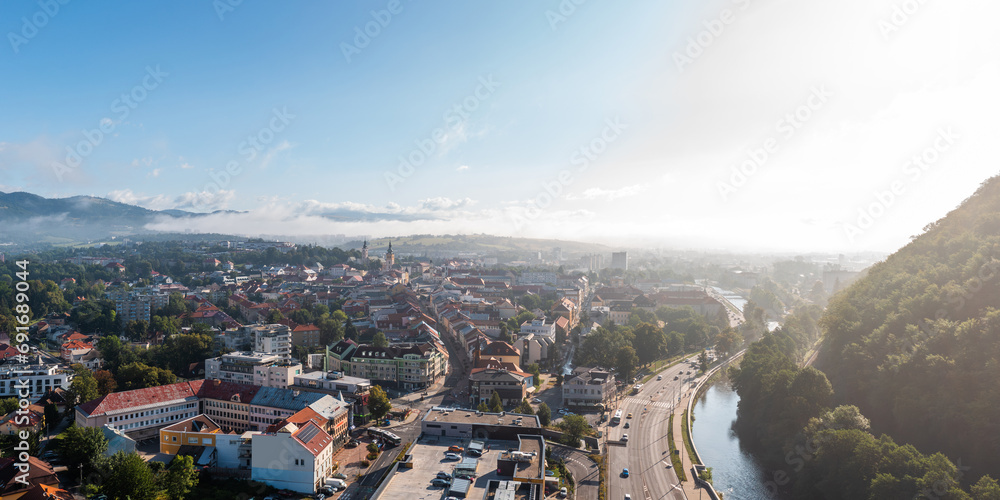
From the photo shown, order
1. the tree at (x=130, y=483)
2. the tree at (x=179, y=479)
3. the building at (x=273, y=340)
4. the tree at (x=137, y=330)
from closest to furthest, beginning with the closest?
the tree at (x=130, y=483) → the tree at (x=179, y=479) → the building at (x=273, y=340) → the tree at (x=137, y=330)

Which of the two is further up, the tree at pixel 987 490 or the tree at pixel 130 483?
the tree at pixel 987 490

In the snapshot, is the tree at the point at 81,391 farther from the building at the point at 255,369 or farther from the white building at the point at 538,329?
the white building at the point at 538,329

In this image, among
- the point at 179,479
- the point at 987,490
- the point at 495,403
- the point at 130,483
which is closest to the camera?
the point at 987,490

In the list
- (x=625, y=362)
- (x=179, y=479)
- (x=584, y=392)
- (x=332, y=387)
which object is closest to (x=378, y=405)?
(x=332, y=387)

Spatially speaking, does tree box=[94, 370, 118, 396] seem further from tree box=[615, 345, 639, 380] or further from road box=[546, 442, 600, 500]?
tree box=[615, 345, 639, 380]

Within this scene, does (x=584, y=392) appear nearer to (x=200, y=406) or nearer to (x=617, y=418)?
(x=617, y=418)

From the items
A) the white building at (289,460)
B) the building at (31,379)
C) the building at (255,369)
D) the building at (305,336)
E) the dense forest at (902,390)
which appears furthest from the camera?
the building at (305,336)

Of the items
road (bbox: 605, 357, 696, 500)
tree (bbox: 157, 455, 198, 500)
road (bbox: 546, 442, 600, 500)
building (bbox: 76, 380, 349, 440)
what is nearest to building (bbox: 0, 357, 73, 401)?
building (bbox: 76, 380, 349, 440)

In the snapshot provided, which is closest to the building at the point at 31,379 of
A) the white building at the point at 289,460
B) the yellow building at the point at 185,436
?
the yellow building at the point at 185,436
